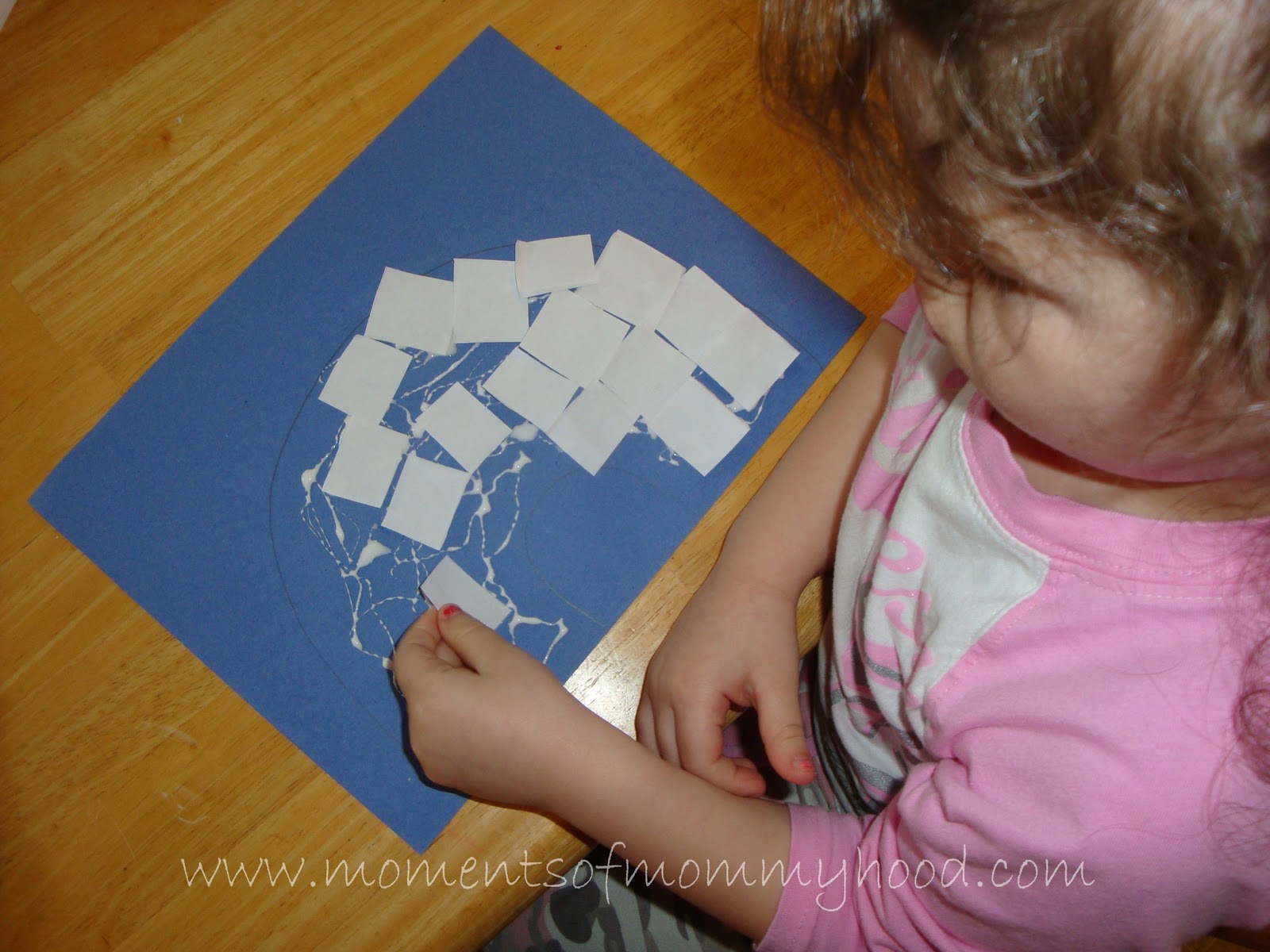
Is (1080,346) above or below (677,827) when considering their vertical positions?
above

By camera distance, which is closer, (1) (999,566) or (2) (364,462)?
(1) (999,566)

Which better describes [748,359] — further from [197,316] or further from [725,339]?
[197,316]

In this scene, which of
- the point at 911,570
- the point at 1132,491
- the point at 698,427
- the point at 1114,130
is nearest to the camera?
the point at 1114,130

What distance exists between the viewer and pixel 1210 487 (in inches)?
12.5

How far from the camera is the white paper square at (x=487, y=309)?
58 cm

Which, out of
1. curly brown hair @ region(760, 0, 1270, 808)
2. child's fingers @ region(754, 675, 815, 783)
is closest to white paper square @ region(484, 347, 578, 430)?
child's fingers @ region(754, 675, 815, 783)

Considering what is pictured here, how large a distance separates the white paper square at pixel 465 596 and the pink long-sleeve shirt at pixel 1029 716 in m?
0.22

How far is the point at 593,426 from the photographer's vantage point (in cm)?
56

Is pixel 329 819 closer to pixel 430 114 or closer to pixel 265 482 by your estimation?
pixel 265 482

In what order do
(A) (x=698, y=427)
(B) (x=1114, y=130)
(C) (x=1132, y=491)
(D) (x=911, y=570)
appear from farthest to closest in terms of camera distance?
1. (A) (x=698, y=427)
2. (D) (x=911, y=570)
3. (C) (x=1132, y=491)
4. (B) (x=1114, y=130)

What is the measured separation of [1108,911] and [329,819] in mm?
387

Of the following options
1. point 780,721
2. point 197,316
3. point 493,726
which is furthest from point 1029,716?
point 197,316

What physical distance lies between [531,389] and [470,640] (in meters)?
0.16

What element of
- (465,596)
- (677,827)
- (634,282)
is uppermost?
(634,282)
